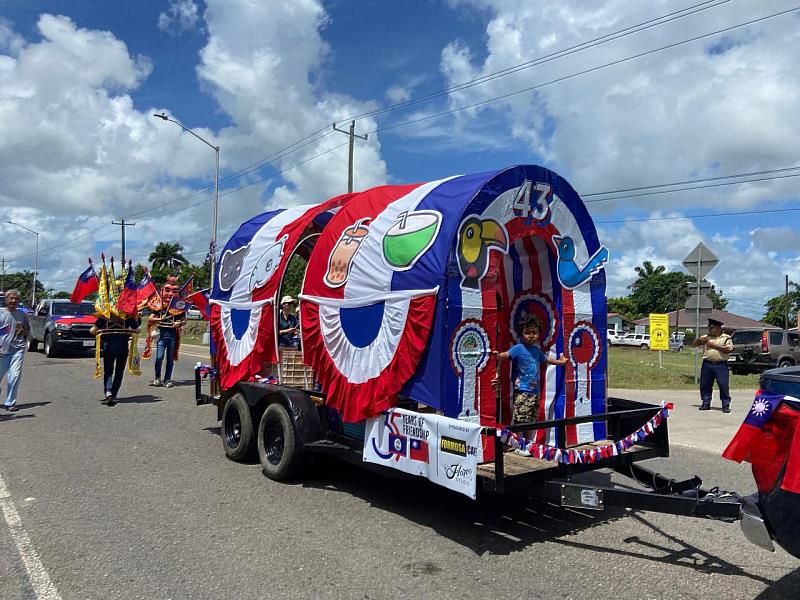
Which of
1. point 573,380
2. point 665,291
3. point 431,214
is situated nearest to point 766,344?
point 573,380

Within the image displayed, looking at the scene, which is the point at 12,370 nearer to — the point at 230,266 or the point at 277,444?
the point at 230,266

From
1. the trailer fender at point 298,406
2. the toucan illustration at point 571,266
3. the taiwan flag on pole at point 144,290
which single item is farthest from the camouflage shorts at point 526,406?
the taiwan flag on pole at point 144,290

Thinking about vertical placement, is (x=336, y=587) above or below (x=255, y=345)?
below

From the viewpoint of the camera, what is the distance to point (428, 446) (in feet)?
16.0

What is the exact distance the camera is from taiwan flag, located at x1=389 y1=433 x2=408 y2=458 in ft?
16.8

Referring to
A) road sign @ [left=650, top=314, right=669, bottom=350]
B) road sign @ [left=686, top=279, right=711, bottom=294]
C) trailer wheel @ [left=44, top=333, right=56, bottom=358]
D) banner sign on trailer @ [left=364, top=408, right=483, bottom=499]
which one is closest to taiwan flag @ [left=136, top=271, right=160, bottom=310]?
banner sign on trailer @ [left=364, top=408, right=483, bottom=499]

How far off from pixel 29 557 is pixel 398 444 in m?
2.68

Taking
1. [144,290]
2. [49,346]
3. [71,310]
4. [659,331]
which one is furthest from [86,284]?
[659,331]

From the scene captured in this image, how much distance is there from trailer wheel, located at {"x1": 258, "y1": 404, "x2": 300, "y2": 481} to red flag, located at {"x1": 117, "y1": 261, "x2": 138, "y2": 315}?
17.3ft

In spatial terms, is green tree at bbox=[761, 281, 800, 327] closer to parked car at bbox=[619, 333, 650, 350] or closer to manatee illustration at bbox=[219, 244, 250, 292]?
parked car at bbox=[619, 333, 650, 350]

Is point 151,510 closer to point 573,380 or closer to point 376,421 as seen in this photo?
point 376,421

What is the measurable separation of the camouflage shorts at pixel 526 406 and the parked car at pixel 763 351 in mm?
20068

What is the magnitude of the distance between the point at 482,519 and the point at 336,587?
5.73 feet

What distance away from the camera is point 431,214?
5.35 m
